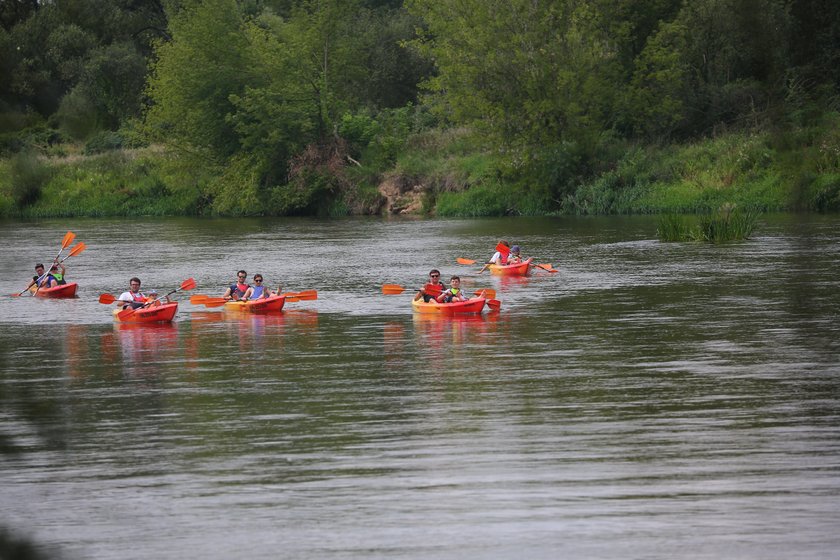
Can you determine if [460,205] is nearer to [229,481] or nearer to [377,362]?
[377,362]

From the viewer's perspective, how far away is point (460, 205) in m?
61.9

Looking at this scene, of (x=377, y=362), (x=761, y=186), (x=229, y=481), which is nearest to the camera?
(x=229, y=481)

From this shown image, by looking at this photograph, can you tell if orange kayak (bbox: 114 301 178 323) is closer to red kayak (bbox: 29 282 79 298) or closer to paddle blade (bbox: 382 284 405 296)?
paddle blade (bbox: 382 284 405 296)

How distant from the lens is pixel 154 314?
985 inches

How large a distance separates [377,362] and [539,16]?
4259cm

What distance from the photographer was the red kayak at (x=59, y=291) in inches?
1186

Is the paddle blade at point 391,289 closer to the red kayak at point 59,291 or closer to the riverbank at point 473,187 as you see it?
the red kayak at point 59,291

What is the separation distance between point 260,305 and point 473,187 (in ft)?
121

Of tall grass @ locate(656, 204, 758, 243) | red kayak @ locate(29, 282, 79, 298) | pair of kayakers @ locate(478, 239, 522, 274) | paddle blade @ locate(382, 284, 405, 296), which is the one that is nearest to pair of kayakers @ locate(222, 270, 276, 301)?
paddle blade @ locate(382, 284, 405, 296)

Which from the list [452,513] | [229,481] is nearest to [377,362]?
[229,481]

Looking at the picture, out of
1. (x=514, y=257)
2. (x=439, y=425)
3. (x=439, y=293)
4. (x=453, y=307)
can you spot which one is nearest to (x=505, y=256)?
(x=514, y=257)

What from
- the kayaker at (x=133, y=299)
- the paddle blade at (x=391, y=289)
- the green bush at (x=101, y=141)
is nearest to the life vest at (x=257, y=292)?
the kayaker at (x=133, y=299)

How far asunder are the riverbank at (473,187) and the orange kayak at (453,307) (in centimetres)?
2043

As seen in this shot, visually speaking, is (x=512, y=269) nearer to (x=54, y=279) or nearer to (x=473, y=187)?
(x=54, y=279)
